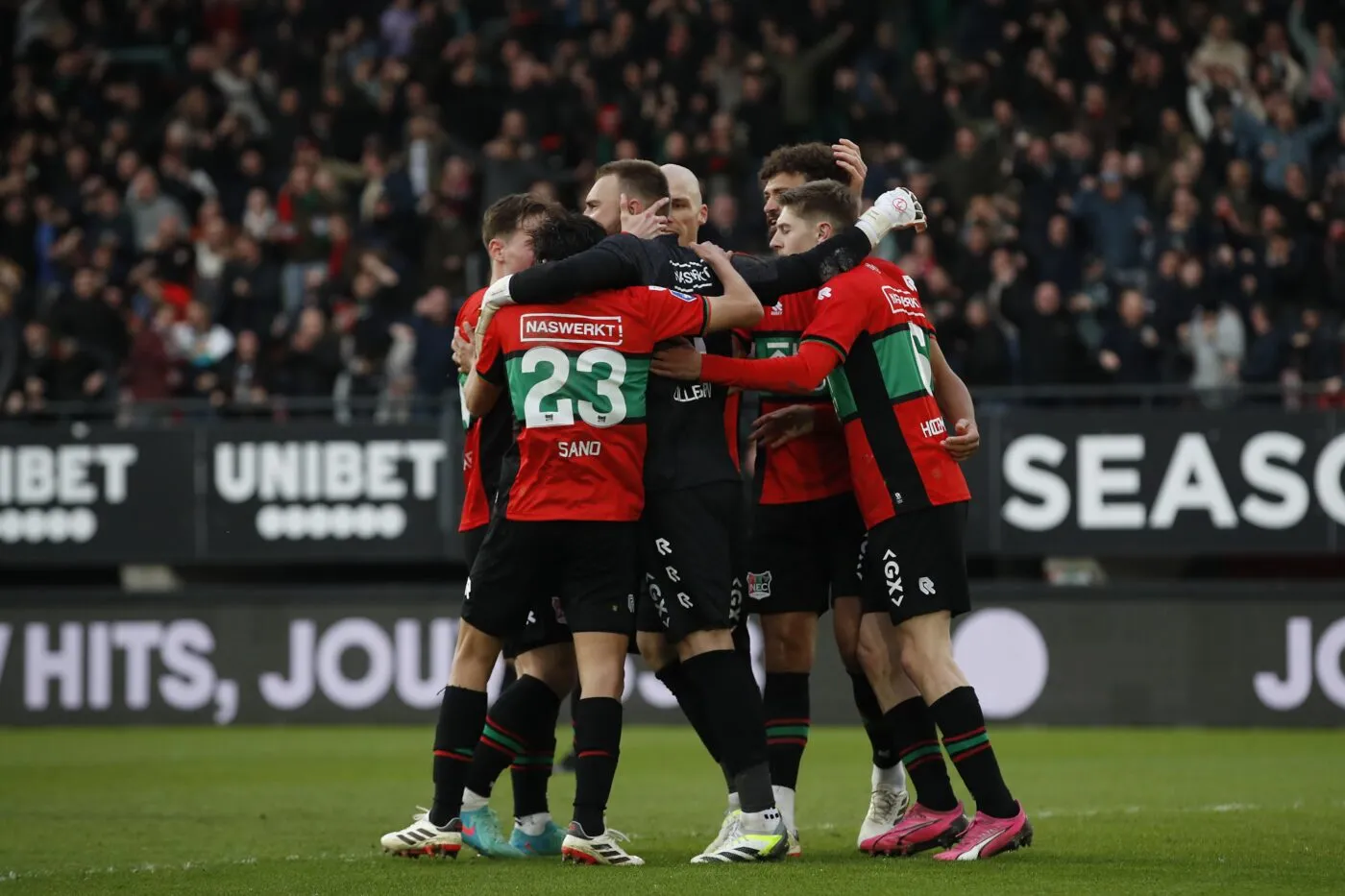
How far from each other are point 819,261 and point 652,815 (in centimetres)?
327

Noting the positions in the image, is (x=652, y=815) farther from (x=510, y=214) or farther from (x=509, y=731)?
(x=510, y=214)

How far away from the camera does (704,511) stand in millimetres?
7203

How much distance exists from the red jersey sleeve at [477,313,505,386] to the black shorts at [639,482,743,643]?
2.33 ft

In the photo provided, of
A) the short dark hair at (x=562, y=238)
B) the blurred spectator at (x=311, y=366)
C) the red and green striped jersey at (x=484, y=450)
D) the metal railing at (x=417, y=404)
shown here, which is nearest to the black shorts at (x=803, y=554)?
the red and green striped jersey at (x=484, y=450)

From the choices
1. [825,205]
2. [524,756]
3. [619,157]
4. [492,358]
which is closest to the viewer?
[492,358]

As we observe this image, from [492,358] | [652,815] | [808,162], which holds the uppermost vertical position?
[808,162]

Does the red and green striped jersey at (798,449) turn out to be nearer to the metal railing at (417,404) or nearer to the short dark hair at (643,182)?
the short dark hair at (643,182)

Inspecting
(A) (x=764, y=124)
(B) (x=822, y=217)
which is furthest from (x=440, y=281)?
(B) (x=822, y=217)

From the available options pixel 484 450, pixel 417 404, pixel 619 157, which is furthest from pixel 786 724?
pixel 619 157

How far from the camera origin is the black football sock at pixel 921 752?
7414 millimetres

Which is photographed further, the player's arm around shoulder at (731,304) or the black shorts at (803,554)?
the black shorts at (803,554)

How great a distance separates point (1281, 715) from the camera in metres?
14.9

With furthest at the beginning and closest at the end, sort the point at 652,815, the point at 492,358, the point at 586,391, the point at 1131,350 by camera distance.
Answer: the point at 1131,350
the point at 652,815
the point at 492,358
the point at 586,391

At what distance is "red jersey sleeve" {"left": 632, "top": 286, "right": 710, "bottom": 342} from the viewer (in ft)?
23.3
